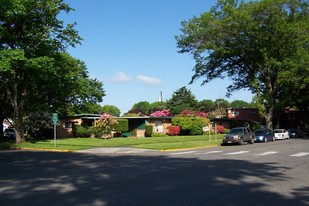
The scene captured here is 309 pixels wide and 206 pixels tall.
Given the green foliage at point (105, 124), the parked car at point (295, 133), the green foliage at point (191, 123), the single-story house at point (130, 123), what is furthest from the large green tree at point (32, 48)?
the parked car at point (295, 133)

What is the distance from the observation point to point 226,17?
157 feet

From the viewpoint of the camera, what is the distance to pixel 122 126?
159ft

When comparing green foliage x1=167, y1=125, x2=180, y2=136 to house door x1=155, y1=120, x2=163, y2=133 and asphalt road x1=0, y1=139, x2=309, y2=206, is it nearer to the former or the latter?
house door x1=155, y1=120, x2=163, y2=133

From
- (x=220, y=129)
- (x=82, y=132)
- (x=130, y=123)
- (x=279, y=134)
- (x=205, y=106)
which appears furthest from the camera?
(x=205, y=106)

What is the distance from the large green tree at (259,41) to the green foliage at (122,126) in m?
13.6

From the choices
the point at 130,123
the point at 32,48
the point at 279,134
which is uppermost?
the point at 32,48

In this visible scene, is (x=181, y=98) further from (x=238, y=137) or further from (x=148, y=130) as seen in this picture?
(x=238, y=137)

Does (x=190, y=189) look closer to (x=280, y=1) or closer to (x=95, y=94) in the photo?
(x=280, y=1)

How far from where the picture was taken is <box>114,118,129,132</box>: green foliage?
47625 millimetres

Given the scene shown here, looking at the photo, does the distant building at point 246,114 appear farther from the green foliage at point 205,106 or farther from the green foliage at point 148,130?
the green foliage at point 148,130

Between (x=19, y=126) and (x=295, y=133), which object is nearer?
(x=19, y=126)

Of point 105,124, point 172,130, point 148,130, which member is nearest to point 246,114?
point 172,130

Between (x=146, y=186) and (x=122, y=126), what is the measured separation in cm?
3808

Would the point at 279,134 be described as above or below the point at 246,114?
below
